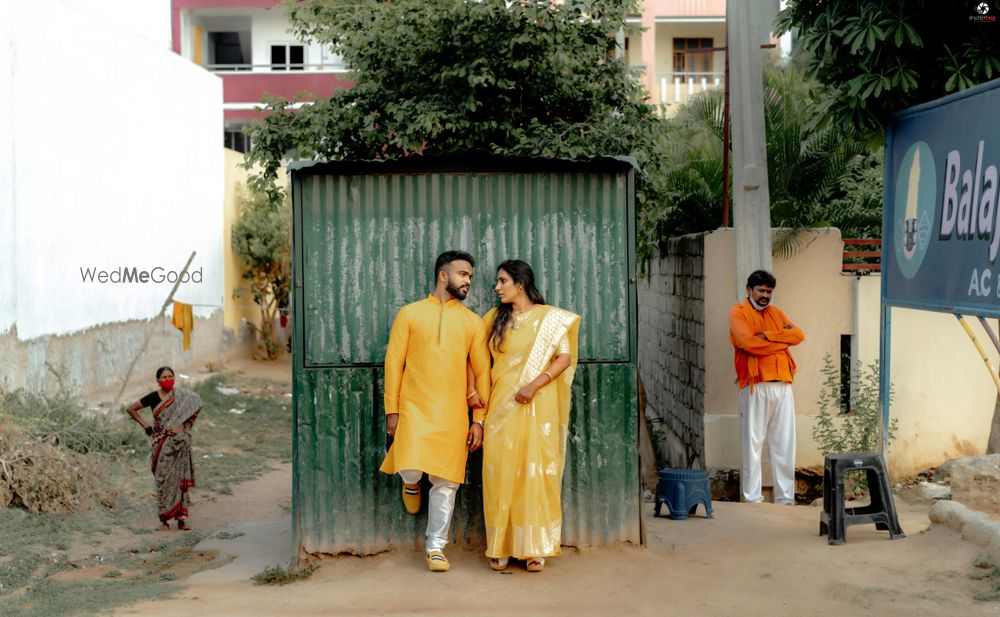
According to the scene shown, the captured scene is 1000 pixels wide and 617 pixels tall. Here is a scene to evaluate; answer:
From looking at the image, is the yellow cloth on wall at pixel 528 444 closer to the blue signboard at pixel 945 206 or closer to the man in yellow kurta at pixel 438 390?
the man in yellow kurta at pixel 438 390

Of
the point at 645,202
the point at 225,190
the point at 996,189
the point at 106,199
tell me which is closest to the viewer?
the point at 996,189

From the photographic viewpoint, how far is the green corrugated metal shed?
6.67 m

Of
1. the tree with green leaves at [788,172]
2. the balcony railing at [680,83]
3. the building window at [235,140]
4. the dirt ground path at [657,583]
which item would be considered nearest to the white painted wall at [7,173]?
the dirt ground path at [657,583]

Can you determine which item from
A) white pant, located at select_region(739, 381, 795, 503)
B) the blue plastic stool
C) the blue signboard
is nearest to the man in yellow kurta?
the blue plastic stool

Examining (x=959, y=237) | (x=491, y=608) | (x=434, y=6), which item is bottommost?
(x=491, y=608)

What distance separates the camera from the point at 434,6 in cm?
988

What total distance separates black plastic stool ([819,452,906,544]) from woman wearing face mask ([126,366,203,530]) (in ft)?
15.2

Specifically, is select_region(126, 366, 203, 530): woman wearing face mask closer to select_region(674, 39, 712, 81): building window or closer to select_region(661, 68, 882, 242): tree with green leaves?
select_region(661, 68, 882, 242): tree with green leaves

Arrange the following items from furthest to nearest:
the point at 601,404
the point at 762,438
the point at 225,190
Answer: the point at 225,190 < the point at 762,438 < the point at 601,404

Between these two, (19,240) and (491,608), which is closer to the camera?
(491,608)

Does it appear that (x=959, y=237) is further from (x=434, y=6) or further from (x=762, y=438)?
(x=434, y=6)

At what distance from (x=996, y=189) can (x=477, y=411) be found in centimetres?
293

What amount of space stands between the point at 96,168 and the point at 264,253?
251 inches

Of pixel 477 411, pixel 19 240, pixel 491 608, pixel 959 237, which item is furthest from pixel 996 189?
pixel 19 240
